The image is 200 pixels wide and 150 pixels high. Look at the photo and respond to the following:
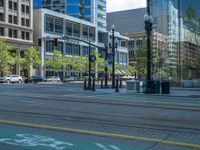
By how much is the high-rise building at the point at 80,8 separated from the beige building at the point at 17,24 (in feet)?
136

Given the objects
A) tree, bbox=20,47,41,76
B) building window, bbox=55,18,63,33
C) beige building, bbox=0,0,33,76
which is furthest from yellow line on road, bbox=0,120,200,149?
building window, bbox=55,18,63,33

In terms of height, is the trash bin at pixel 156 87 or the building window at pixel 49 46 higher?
the building window at pixel 49 46

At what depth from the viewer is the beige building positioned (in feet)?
301

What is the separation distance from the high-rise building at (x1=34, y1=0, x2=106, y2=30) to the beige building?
136 feet

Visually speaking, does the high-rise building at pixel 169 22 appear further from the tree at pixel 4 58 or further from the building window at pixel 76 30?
the building window at pixel 76 30

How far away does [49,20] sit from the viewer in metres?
106

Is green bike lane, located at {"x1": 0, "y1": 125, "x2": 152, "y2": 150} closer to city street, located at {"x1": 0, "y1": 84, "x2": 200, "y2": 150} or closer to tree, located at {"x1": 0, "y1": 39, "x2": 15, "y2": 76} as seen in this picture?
city street, located at {"x1": 0, "y1": 84, "x2": 200, "y2": 150}

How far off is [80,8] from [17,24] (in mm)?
51181

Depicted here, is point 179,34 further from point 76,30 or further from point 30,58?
point 76,30

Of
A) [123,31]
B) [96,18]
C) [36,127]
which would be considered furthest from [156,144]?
[123,31]

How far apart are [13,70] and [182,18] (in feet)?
171

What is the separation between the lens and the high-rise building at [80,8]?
14138 centimetres

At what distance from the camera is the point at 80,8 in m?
144

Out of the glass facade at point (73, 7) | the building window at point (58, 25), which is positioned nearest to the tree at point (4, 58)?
the building window at point (58, 25)
